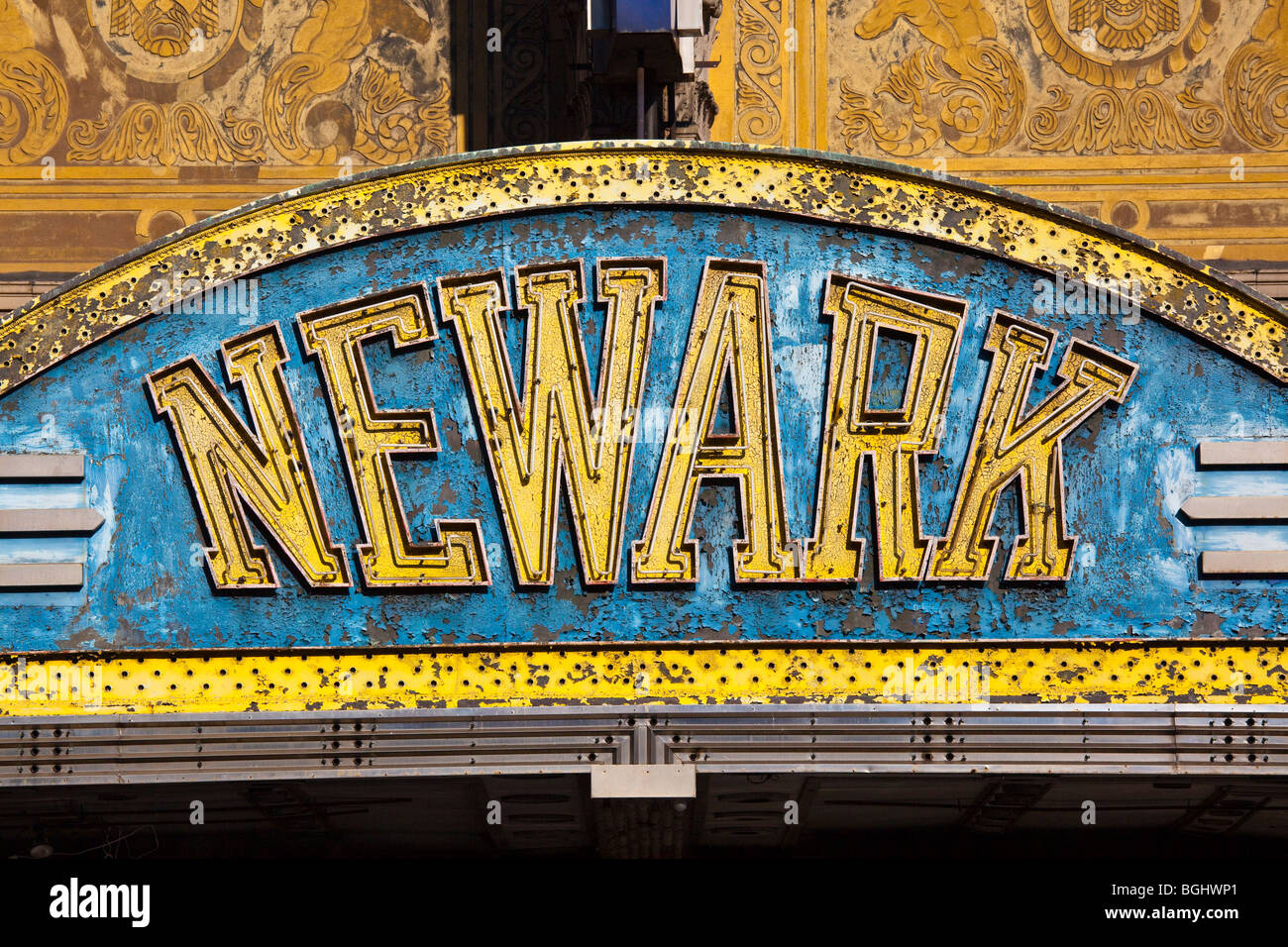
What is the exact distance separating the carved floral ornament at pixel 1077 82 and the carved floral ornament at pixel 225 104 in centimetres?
312

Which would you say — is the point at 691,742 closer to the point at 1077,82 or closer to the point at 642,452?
the point at 642,452

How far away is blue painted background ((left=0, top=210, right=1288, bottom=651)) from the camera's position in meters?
8.91

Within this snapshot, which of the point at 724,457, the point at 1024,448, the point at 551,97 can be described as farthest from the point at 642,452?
the point at 551,97

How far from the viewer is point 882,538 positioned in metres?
8.95

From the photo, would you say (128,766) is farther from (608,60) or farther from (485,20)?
(485,20)

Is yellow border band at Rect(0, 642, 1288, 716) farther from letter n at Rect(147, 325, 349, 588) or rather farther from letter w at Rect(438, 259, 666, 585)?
letter w at Rect(438, 259, 666, 585)

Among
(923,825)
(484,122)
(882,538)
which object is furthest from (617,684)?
(484,122)

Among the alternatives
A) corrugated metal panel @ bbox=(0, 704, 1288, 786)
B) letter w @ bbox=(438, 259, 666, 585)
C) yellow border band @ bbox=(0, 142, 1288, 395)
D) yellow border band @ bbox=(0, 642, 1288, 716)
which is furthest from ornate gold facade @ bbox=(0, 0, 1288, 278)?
corrugated metal panel @ bbox=(0, 704, 1288, 786)

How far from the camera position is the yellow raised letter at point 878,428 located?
8.95 metres

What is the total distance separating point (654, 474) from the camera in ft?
29.5

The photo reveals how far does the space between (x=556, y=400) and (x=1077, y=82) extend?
5513 millimetres

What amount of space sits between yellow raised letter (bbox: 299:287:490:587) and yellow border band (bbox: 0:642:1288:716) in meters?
0.40

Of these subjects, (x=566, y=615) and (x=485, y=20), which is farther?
(x=485, y=20)
